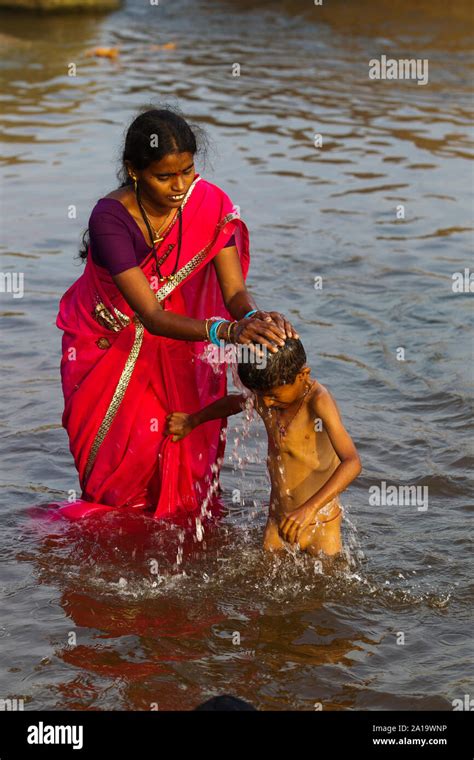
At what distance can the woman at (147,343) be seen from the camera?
507 centimetres

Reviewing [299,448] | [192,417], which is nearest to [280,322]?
[299,448]

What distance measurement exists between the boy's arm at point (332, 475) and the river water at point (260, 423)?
42 centimetres

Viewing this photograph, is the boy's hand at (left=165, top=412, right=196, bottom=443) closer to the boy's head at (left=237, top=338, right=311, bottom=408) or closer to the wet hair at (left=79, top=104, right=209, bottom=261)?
the boy's head at (left=237, top=338, right=311, bottom=408)

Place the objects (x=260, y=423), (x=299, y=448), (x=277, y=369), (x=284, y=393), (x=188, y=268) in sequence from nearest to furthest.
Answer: (x=277, y=369), (x=284, y=393), (x=299, y=448), (x=188, y=268), (x=260, y=423)

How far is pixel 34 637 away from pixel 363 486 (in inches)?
78.4

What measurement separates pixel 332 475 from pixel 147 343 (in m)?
1.17

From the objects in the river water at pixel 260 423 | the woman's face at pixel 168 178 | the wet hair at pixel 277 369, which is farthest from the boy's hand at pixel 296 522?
the woman's face at pixel 168 178

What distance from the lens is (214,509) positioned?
566 centimetres

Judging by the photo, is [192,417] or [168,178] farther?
[192,417]

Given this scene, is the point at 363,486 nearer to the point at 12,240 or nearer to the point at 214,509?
the point at 214,509

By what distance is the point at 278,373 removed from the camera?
453 centimetres

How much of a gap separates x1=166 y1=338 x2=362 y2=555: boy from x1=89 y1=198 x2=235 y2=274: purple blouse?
0.74 metres

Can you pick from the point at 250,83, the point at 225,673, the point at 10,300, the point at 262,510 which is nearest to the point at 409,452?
the point at 262,510

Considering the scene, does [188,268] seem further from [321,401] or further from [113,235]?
[321,401]
